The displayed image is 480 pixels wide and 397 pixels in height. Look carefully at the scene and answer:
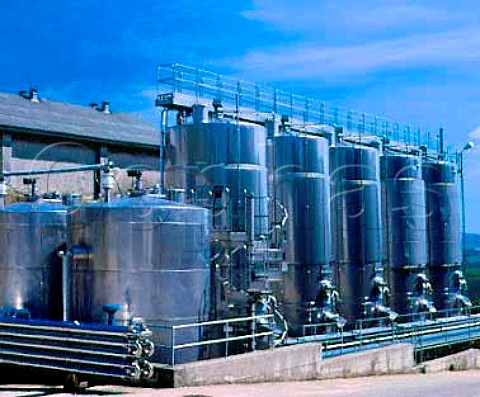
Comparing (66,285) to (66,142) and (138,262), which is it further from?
(66,142)

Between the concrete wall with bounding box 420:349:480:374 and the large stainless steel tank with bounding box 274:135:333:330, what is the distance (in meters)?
3.08

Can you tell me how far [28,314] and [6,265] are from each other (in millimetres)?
1245

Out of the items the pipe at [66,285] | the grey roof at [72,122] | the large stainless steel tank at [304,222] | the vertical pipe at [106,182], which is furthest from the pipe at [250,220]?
the grey roof at [72,122]

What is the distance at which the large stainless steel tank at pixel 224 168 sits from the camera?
16.6 m

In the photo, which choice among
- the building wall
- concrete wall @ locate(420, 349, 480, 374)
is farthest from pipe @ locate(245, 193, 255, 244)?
the building wall

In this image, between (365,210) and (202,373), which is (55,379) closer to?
(202,373)

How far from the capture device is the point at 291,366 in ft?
45.2

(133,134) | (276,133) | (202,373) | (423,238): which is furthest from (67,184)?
(202,373)

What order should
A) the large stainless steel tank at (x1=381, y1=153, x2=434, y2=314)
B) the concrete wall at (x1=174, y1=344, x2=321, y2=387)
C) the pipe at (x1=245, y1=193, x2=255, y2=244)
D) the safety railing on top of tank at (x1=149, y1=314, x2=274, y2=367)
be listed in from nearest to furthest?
1. the concrete wall at (x1=174, y1=344, x2=321, y2=387)
2. the safety railing on top of tank at (x1=149, y1=314, x2=274, y2=367)
3. the pipe at (x1=245, y1=193, x2=255, y2=244)
4. the large stainless steel tank at (x1=381, y1=153, x2=434, y2=314)

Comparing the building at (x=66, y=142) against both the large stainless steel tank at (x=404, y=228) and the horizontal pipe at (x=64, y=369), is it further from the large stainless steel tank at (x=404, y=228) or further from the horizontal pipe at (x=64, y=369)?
the horizontal pipe at (x=64, y=369)

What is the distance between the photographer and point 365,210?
21672mm

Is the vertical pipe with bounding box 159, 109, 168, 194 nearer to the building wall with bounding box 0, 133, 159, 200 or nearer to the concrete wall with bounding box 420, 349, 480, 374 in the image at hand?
the building wall with bounding box 0, 133, 159, 200

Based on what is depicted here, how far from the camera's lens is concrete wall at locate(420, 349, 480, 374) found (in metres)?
18.9

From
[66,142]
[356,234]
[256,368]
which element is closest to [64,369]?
[256,368]
